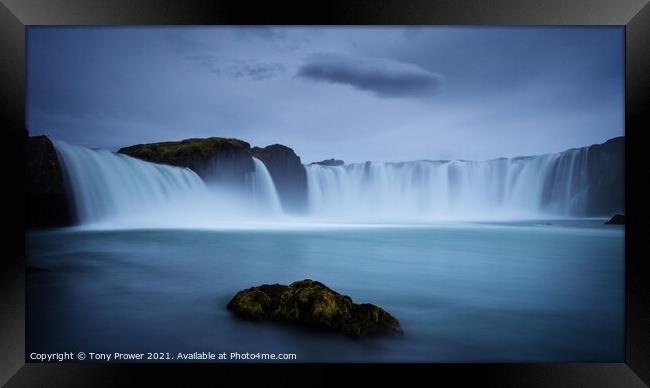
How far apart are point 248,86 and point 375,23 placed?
0.80m

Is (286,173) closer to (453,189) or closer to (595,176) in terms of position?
(453,189)

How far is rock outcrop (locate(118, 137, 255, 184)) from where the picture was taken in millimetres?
2027

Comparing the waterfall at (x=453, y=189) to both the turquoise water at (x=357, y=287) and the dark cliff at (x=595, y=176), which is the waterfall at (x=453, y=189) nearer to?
the dark cliff at (x=595, y=176)

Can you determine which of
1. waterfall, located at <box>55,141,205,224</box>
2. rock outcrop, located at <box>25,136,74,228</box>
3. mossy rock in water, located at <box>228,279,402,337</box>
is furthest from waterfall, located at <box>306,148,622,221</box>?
rock outcrop, located at <box>25,136,74,228</box>

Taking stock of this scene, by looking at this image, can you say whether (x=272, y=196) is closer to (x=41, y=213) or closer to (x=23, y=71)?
(x=41, y=213)

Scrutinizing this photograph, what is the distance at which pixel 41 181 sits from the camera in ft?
6.38

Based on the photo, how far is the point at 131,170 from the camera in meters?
2.15

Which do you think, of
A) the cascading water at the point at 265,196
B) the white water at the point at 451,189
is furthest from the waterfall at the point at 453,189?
Result: the cascading water at the point at 265,196

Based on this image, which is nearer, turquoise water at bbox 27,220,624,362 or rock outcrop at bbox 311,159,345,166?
turquoise water at bbox 27,220,624,362

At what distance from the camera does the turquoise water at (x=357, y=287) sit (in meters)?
1.92

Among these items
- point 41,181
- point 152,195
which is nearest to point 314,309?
point 152,195

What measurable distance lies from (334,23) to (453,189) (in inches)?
46.8

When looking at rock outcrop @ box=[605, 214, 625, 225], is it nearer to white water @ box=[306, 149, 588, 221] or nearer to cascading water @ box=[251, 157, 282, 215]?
white water @ box=[306, 149, 588, 221]

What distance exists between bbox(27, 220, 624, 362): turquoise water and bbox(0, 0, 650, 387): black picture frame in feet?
0.24
